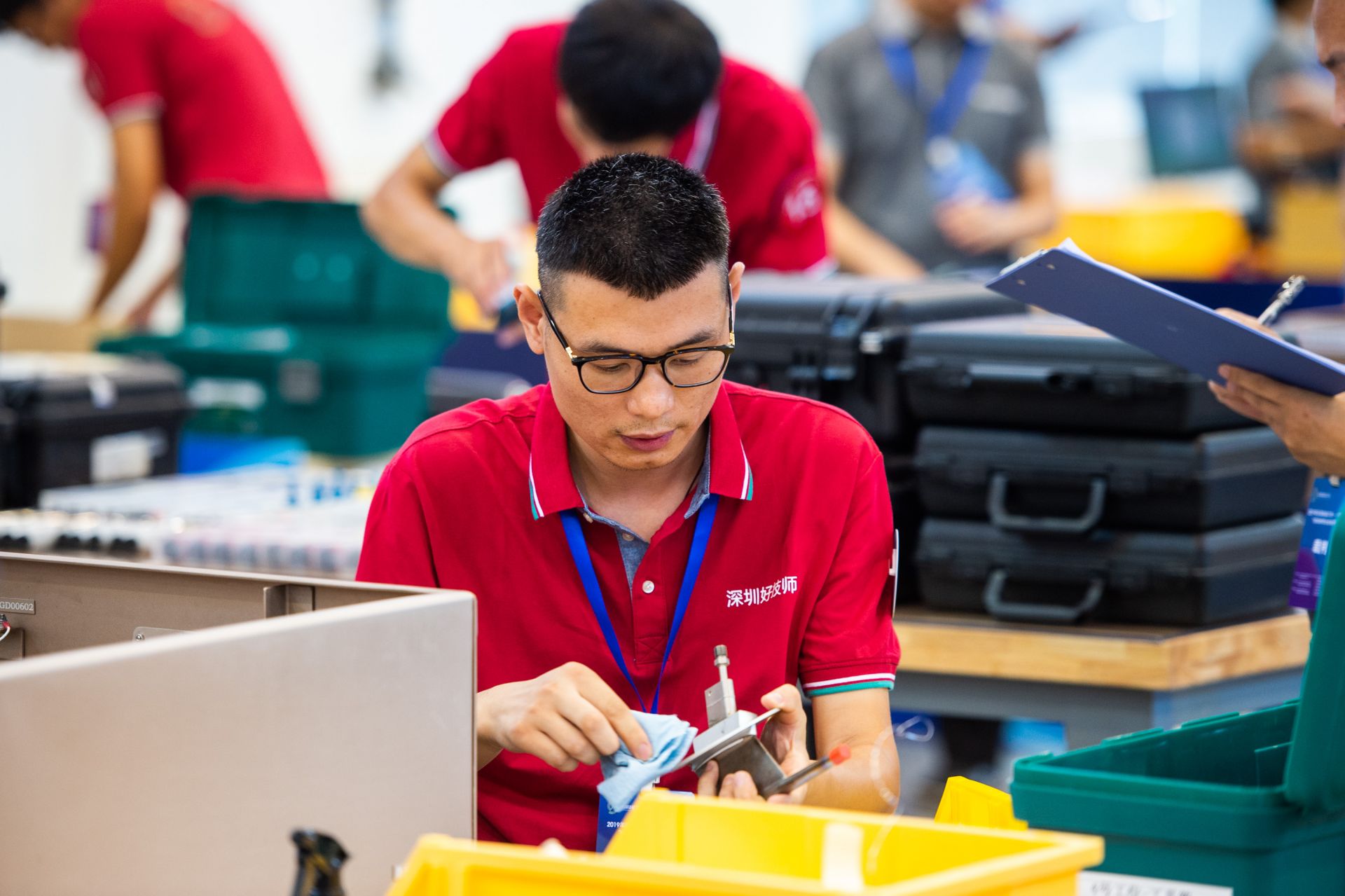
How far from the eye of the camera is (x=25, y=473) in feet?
9.81

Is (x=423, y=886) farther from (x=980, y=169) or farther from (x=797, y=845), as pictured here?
(x=980, y=169)

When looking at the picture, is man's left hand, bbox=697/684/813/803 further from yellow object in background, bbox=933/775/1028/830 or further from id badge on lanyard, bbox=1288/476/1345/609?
id badge on lanyard, bbox=1288/476/1345/609

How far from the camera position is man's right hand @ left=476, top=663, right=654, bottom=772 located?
1.19m

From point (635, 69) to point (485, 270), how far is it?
0.52m

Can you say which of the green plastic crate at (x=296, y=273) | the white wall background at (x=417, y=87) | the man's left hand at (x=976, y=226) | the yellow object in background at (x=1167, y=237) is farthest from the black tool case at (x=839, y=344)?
the yellow object in background at (x=1167, y=237)

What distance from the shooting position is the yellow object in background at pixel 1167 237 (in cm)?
639

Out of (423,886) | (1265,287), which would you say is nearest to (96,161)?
(1265,287)

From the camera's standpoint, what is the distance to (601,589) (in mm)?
1554

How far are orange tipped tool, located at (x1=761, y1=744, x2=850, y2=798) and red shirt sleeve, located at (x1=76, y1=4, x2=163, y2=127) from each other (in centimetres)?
358

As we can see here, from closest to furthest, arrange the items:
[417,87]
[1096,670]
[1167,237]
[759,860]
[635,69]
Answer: [759,860]
[1096,670]
[635,69]
[1167,237]
[417,87]

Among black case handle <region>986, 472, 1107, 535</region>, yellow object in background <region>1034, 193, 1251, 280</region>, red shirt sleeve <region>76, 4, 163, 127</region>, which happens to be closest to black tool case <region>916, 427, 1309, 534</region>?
black case handle <region>986, 472, 1107, 535</region>

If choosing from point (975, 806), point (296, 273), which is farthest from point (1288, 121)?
point (975, 806)

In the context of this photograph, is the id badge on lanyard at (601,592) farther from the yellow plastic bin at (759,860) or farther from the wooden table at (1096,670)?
the wooden table at (1096,670)

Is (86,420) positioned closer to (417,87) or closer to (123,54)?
(123,54)
